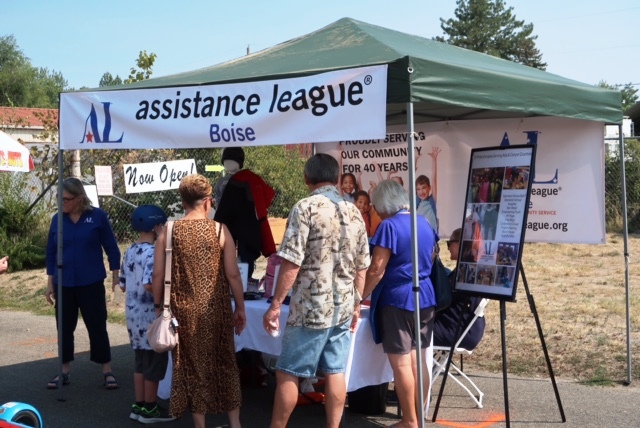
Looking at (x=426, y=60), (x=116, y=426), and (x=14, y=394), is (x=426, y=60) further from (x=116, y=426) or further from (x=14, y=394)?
(x=14, y=394)

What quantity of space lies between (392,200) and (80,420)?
2.85 meters

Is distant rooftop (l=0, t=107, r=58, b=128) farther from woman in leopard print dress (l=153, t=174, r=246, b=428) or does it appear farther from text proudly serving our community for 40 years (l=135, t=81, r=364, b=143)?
woman in leopard print dress (l=153, t=174, r=246, b=428)

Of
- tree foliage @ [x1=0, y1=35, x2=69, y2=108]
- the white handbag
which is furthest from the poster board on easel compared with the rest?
tree foliage @ [x1=0, y1=35, x2=69, y2=108]

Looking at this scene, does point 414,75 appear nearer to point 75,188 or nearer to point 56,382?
point 75,188

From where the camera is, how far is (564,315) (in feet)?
27.9

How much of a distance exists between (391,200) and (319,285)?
80cm

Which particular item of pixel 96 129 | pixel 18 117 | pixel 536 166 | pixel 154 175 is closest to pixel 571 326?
pixel 536 166

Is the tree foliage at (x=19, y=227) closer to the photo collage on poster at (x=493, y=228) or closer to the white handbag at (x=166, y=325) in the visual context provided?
the white handbag at (x=166, y=325)

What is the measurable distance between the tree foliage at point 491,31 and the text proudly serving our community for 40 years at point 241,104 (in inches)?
2474

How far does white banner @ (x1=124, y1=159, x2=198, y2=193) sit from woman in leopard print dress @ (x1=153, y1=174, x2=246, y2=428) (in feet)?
21.6

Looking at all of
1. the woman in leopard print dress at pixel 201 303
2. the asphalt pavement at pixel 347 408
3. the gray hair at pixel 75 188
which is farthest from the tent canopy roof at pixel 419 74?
the asphalt pavement at pixel 347 408

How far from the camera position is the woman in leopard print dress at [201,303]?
4602mm

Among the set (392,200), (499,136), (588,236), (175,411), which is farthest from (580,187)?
(175,411)

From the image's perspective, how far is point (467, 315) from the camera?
554cm
